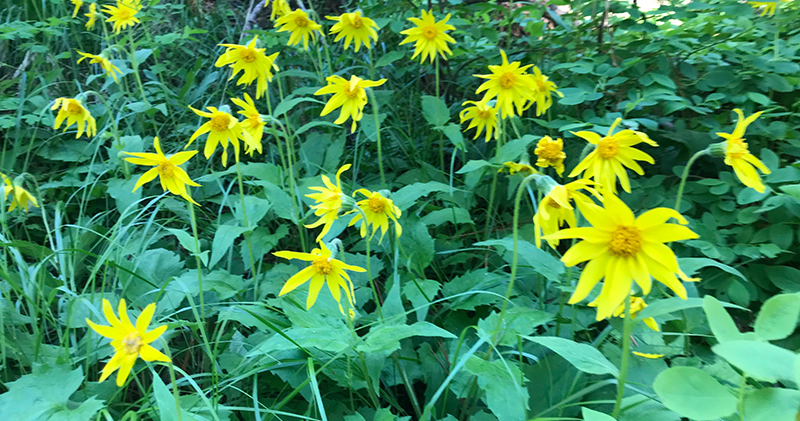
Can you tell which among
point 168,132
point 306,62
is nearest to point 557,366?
point 306,62

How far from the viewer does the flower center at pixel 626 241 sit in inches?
29.3

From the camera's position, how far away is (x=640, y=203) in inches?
66.9

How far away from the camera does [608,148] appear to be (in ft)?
3.89

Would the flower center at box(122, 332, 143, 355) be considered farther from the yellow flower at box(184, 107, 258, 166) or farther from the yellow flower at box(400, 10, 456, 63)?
the yellow flower at box(400, 10, 456, 63)

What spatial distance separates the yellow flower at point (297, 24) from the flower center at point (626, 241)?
1866 mm

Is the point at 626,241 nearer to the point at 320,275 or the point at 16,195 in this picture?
the point at 320,275

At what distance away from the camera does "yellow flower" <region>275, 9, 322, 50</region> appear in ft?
7.20

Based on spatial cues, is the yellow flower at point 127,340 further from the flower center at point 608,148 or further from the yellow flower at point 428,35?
the yellow flower at point 428,35

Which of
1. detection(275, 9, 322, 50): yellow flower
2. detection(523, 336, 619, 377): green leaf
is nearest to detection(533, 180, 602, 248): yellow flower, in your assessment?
detection(523, 336, 619, 377): green leaf

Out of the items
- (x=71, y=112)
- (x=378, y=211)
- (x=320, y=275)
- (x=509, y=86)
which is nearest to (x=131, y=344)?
(x=320, y=275)

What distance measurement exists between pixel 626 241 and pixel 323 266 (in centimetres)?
71

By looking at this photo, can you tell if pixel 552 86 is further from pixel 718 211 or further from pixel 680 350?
pixel 680 350

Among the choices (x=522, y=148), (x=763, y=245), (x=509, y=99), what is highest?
(x=509, y=99)

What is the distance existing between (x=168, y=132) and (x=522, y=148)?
7.30 feet
